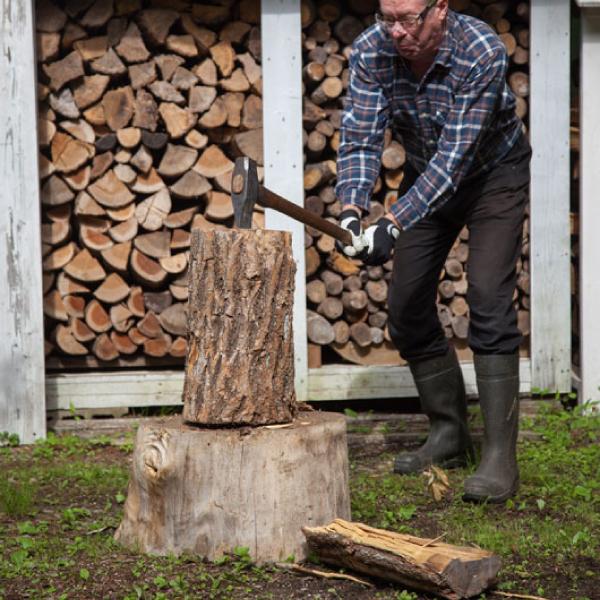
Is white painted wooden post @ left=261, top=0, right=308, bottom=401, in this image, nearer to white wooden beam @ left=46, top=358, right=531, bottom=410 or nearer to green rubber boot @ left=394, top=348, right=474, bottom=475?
white wooden beam @ left=46, top=358, right=531, bottom=410

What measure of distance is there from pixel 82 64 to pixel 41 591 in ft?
10.6

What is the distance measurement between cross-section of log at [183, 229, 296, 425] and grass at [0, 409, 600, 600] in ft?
1.62

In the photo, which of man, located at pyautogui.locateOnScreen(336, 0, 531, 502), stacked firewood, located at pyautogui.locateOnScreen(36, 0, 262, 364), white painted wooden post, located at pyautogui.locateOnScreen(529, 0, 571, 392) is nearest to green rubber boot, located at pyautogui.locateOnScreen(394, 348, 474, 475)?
man, located at pyautogui.locateOnScreen(336, 0, 531, 502)

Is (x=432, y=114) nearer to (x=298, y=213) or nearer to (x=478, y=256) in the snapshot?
(x=478, y=256)

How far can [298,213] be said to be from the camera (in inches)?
160

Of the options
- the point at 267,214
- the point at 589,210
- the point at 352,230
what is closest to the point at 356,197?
the point at 352,230

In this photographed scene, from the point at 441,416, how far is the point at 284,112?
182cm

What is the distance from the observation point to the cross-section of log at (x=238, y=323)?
3766 millimetres

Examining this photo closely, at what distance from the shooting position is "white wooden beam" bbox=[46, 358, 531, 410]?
19.7 feet

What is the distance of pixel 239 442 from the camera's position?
145 inches

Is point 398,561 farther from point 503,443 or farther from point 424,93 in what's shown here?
point 424,93

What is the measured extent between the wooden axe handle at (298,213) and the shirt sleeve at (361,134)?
1.16 ft

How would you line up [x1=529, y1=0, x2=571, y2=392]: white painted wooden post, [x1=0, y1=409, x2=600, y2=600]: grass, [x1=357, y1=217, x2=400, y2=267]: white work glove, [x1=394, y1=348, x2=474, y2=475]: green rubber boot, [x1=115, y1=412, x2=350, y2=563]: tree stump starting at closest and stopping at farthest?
[x1=0, y1=409, x2=600, y2=600]: grass, [x1=115, y1=412, x2=350, y2=563]: tree stump, [x1=357, y1=217, x2=400, y2=267]: white work glove, [x1=394, y1=348, x2=474, y2=475]: green rubber boot, [x1=529, y1=0, x2=571, y2=392]: white painted wooden post

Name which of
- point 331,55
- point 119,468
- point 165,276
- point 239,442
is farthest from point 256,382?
point 331,55
